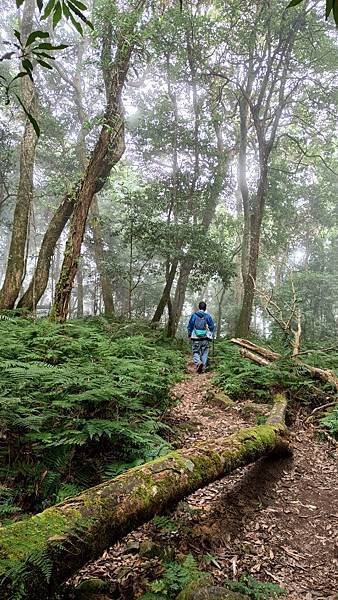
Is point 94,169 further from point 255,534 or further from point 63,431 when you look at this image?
point 255,534

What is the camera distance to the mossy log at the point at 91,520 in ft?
6.80

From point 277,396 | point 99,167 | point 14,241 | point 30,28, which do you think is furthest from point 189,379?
point 30,28

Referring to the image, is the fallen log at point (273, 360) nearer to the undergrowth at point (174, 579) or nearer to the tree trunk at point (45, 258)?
the undergrowth at point (174, 579)

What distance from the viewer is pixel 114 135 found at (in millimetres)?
11867

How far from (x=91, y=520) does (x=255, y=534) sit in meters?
1.96

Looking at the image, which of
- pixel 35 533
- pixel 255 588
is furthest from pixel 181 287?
pixel 35 533

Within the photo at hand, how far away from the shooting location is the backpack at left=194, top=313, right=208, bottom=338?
37.0 ft

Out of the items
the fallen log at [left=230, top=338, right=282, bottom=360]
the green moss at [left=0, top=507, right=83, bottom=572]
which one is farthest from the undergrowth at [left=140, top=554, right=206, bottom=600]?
the fallen log at [left=230, top=338, right=282, bottom=360]

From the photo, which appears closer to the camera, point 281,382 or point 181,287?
point 281,382

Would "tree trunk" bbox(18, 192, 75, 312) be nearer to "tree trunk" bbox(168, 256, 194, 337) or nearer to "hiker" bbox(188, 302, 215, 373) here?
"tree trunk" bbox(168, 256, 194, 337)

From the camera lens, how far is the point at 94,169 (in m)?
10.6

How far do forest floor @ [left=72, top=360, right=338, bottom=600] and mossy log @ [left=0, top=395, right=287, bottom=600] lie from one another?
397mm

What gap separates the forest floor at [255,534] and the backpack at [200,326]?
5.69 meters

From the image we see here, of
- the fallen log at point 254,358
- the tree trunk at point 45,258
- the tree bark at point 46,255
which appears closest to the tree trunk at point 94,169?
the tree bark at point 46,255
